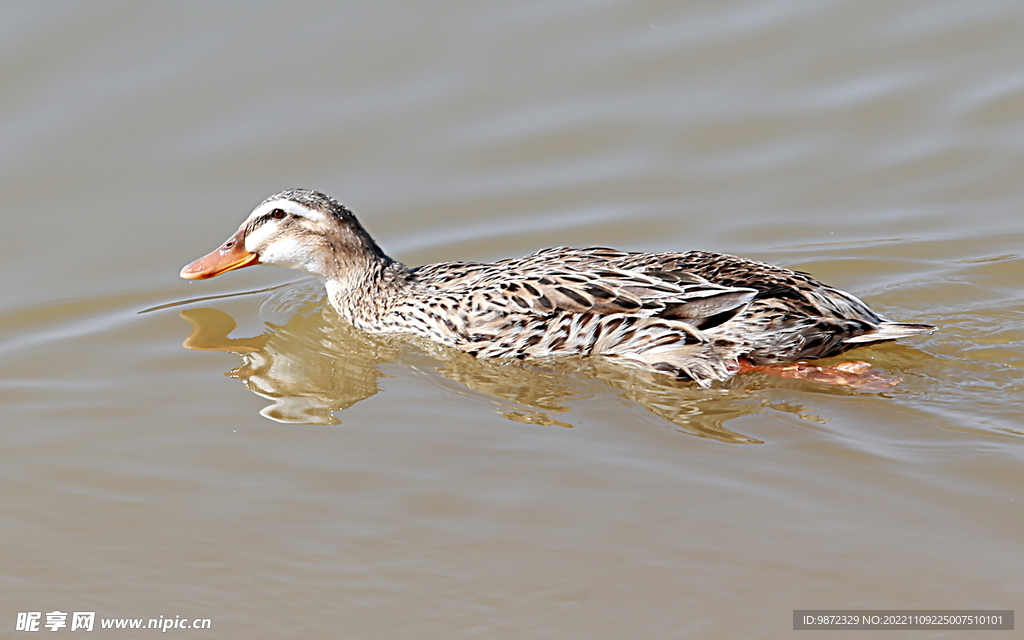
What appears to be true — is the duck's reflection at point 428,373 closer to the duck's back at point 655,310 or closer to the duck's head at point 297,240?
the duck's back at point 655,310

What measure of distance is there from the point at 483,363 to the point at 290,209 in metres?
2.02

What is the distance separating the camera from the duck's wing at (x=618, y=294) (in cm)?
758

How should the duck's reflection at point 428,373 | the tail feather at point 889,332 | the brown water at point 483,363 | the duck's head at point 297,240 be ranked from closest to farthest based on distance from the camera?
1. the brown water at point 483,363
2. the duck's reflection at point 428,373
3. the tail feather at point 889,332
4. the duck's head at point 297,240

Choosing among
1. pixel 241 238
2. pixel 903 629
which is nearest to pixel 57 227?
pixel 241 238

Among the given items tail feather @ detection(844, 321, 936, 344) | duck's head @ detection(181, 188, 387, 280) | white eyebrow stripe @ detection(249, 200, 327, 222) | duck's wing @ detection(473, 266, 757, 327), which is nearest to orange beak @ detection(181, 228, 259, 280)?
duck's head @ detection(181, 188, 387, 280)

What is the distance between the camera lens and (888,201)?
10180 millimetres

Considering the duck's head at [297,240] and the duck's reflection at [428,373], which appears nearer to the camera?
the duck's reflection at [428,373]

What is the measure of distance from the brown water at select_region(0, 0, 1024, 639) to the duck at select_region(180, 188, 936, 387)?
0.19 metres

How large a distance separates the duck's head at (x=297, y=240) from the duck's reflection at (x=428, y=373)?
1.39 ft

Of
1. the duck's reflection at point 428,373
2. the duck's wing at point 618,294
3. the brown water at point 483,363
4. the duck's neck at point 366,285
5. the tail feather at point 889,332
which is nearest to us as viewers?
the brown water at point 483,363

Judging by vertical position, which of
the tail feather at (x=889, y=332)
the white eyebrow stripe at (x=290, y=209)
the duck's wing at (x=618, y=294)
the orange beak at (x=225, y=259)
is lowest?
the tail feather at (x=889, y=332)

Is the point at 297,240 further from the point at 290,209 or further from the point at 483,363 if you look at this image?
the point at 483,363

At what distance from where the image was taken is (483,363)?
8.12 meters

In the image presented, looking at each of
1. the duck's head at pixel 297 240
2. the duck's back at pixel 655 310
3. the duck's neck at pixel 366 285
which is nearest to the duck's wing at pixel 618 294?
the duck's back at pixel 655 310
